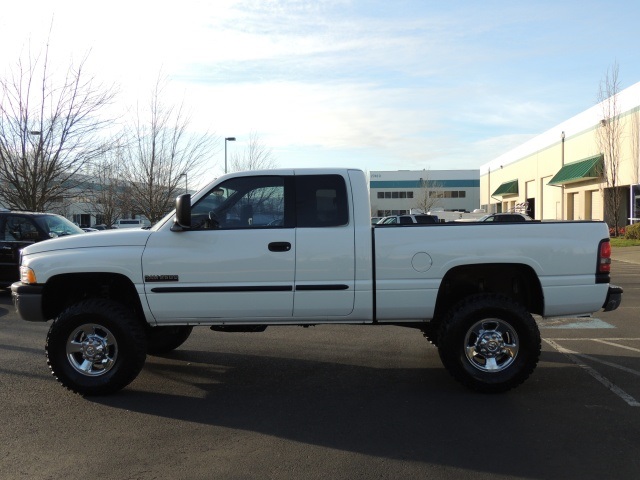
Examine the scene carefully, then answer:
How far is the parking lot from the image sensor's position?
156 inches

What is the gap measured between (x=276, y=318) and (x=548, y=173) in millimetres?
42875

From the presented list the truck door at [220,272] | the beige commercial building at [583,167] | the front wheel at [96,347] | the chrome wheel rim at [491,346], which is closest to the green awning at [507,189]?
the beige commercial building at [583,167]

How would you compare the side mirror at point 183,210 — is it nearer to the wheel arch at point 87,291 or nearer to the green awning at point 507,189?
the wheel arch at point 87,291

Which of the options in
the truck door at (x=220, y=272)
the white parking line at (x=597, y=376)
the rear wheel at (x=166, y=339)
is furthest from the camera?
the rear wheel at (x=166, y=339)

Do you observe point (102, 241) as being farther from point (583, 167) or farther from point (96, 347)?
point (583, 167)

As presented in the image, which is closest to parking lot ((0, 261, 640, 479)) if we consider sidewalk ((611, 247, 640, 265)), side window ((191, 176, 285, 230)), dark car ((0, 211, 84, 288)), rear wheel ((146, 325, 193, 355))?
rear wheel ((146, 325, 193, 355))

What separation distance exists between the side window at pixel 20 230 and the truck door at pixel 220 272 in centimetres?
789

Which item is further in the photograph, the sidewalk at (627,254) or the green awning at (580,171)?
the green awning at (580,171)

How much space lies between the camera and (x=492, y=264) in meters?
5.64

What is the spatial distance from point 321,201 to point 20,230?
9035 millimetres

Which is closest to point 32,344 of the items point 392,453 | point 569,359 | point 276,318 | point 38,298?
point 38,298

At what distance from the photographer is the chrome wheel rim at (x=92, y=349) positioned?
220 inches

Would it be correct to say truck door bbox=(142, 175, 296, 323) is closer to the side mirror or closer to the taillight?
the side mirror

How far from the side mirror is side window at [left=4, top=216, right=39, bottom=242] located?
813cm
